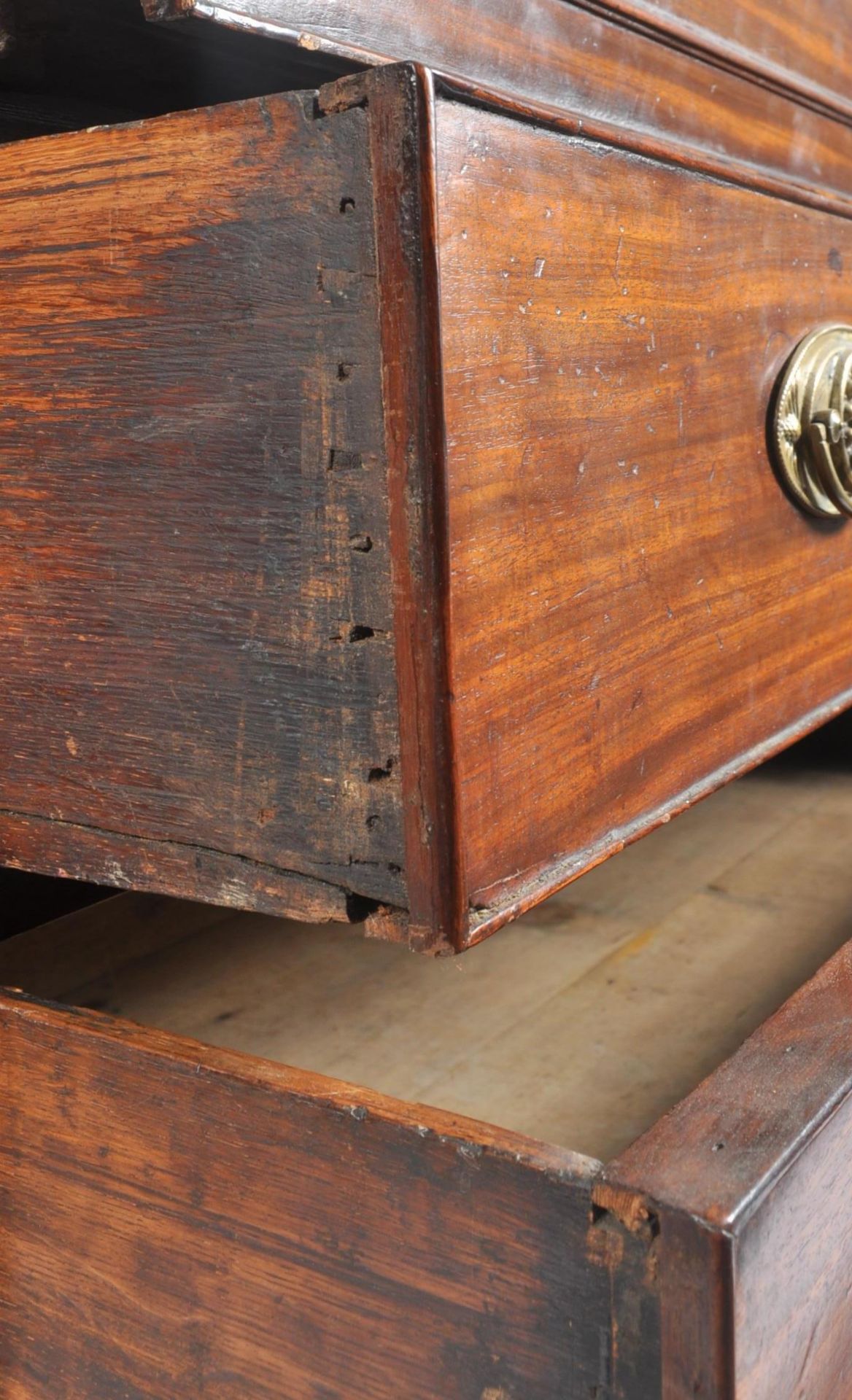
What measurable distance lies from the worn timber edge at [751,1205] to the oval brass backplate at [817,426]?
302mm

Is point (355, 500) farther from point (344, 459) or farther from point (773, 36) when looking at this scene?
point (773, 36)

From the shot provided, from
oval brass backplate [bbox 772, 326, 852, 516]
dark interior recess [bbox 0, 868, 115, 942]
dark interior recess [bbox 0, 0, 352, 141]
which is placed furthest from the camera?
dark interior recess [bbox 0, 868, 115, 942]

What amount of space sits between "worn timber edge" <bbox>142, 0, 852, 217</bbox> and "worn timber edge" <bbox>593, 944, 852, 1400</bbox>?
0.38 m

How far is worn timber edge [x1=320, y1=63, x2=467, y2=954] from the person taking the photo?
0.45 m

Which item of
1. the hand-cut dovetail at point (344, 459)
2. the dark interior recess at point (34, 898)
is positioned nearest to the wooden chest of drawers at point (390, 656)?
the hand-cut dovetail at point (344, 459)

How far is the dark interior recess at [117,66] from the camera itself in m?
0.59

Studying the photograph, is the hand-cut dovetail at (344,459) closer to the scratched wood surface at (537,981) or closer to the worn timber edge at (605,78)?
the worn timber edge at (605,78)

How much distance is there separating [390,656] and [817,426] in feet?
1.19

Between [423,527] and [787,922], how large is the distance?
506 millimetres

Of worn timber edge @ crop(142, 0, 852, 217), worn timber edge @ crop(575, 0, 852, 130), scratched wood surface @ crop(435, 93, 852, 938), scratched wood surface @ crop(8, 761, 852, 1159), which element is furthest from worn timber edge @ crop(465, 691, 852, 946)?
worn timber edge @ crop(575, 0, 852, 130)

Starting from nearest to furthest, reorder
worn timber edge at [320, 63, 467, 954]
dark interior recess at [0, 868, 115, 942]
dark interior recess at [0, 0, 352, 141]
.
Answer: worn timber edge at [320, 63, 467, 954]
dark interior recess at [0, 0, 352, 141]
dark interior recess at [0, 868, 115, 942]

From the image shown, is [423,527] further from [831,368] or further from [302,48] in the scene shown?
[831,368]

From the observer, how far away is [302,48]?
0.58 m

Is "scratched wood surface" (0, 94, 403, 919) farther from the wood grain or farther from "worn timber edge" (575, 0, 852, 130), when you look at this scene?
"worn timber edge" (575, 0, 852, 130)
